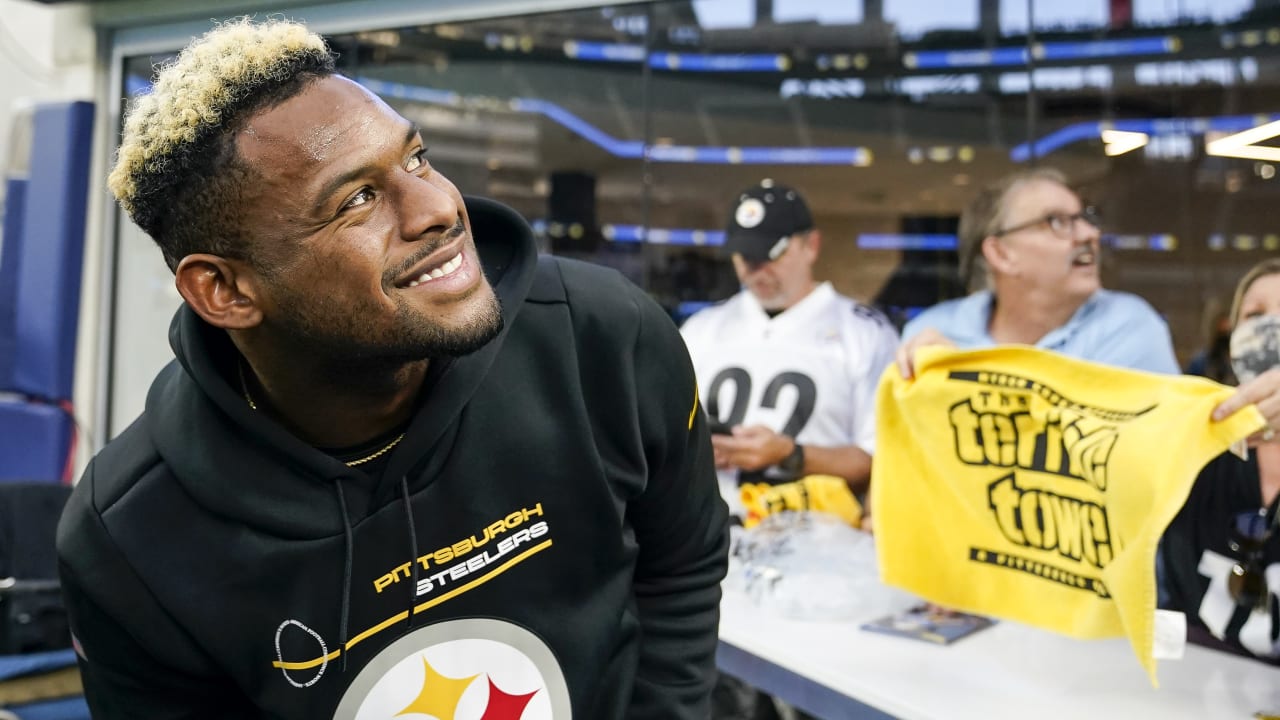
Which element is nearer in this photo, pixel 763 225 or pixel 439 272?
pixel 439 272

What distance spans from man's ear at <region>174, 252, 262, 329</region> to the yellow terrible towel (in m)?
1.35

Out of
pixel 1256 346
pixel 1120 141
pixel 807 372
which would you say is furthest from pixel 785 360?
pixel 1256 346

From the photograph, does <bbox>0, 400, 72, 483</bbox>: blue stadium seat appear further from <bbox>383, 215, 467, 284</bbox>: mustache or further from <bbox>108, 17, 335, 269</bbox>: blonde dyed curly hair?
<bbox>383, 215, 467, 284</bbox>: mustache

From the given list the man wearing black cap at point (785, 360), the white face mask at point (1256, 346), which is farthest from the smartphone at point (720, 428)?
the white face mask at point (1256, 346)

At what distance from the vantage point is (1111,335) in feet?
8.86

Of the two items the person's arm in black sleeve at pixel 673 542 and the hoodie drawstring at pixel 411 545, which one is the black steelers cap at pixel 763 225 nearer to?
the person's arm in black sleeve at pixel 673 542

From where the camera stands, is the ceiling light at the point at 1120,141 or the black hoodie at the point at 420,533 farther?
the ceiling light at the point at 1120,141

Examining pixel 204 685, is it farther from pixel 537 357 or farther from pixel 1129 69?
pixel 1129 69

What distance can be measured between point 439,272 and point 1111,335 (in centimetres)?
216

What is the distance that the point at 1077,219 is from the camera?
285 cm

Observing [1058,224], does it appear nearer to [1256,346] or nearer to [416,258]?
[1256,346]

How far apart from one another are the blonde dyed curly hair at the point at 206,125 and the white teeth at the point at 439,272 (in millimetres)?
177

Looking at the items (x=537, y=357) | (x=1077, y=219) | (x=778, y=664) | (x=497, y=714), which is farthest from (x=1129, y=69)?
(x=497, y=714)

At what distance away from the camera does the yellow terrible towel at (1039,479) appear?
1.71m
